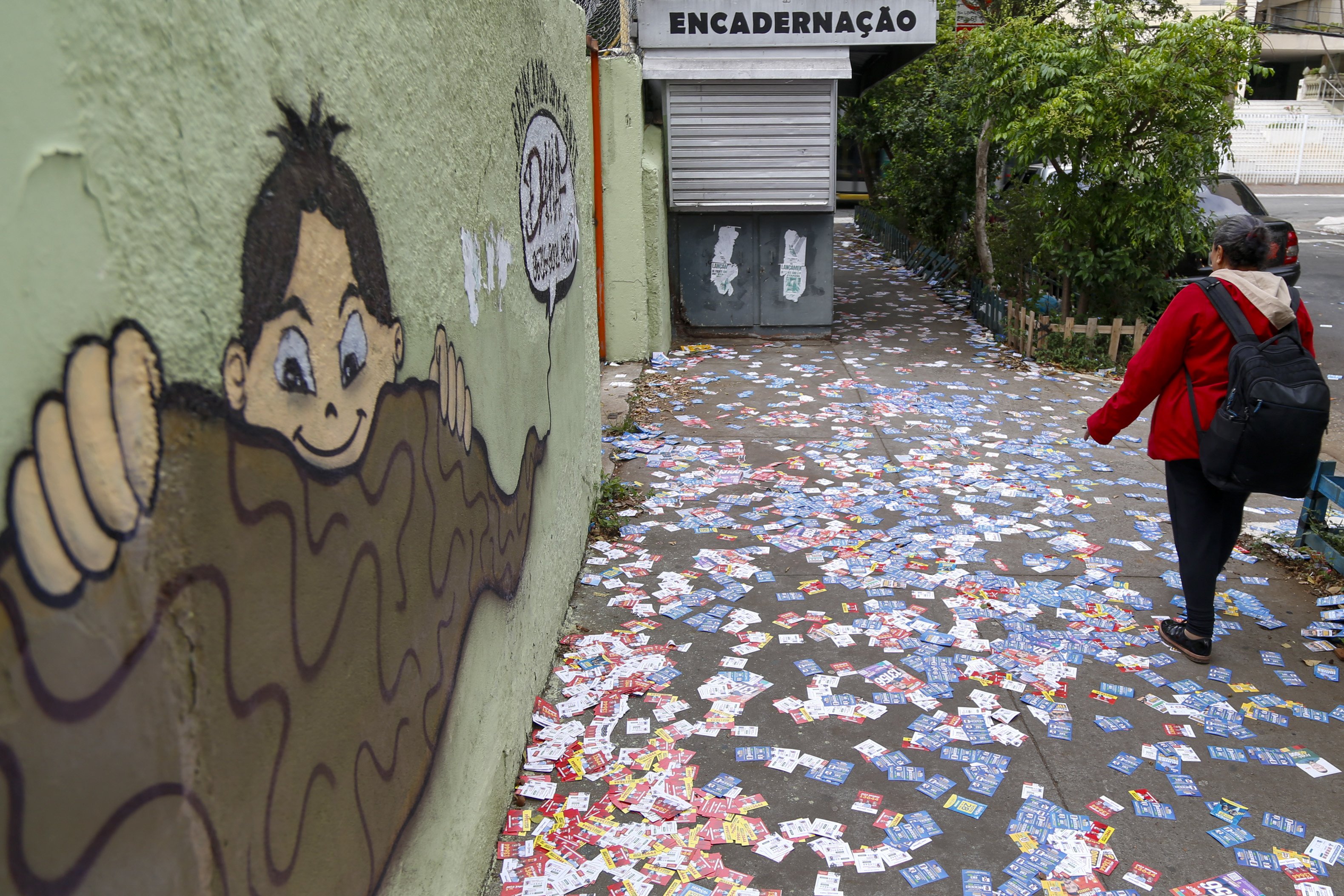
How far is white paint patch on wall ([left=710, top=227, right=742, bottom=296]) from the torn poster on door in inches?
4.4

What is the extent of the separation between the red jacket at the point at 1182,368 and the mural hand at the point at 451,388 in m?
2.69

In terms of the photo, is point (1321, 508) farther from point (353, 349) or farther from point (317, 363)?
point (317, 363)

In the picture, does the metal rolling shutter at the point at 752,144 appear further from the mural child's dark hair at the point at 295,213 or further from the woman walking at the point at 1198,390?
the mural child's dark hair at the point at 295,213

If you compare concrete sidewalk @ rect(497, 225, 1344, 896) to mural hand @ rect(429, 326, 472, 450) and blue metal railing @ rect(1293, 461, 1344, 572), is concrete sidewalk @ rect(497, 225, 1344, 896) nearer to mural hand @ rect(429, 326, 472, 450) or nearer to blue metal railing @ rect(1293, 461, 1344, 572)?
blue metal railing @ rect(1293, 461, 1344, 572)

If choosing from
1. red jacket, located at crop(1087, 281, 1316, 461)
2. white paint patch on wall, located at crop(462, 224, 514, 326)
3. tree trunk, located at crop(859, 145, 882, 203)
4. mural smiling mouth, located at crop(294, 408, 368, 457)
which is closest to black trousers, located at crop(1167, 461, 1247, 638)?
red jacket, located at crop(1087, 281, 1316, 461)

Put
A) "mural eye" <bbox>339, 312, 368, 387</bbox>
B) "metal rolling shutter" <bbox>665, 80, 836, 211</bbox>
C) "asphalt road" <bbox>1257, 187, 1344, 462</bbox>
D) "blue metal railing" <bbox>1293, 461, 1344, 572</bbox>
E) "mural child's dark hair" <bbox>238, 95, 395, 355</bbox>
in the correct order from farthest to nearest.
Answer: "metal rolling shutter" <bbox>665, 80, 836, 211</bbox>
"asphalt road" <bbox>1257, 187, 1344, 462</bbox>
"blue metal railing" <bbox>1293, 461, 1344, 572</bbox>
"mural eye" <bbox>339, 312, 368, 387</bbox>
"mural child's dark hair" <bbox>238, 95, 395, 355</bbox>

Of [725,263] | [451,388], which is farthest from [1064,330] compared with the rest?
[451,388]

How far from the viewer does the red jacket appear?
3.80m

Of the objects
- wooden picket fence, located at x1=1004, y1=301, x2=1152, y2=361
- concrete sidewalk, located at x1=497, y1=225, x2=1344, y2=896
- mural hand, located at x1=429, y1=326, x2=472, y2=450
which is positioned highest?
mural hand, located at x1=429, y1=326, x2=472, y2=450

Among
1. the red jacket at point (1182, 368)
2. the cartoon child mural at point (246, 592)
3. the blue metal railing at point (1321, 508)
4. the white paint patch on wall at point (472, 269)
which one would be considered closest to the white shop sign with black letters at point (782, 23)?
the blue metal railing at point (1321, 508)

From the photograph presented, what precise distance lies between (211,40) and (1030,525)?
16.9 ft

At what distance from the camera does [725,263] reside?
10492 millimetres

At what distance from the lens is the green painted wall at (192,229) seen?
1.04m

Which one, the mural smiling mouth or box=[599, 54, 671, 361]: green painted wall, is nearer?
the mural smiling mouth
